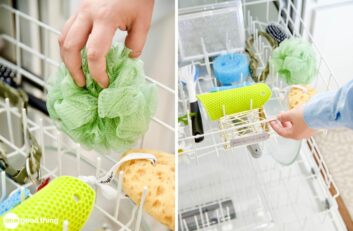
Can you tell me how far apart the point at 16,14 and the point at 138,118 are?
1.16 ft

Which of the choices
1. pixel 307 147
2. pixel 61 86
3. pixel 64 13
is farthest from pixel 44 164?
pixel 307 147

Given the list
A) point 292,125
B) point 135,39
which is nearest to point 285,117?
point 292,125

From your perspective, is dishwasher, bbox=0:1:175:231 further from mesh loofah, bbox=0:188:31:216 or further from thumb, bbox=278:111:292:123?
thumb, bbox=278:111:292:123

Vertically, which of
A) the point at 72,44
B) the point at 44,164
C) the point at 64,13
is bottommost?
the point at 44,164

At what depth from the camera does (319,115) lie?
734 mm

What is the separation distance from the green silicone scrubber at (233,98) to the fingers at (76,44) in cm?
22

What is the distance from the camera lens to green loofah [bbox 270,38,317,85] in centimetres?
97

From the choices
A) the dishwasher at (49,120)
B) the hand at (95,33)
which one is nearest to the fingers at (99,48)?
the hand at (95,33)

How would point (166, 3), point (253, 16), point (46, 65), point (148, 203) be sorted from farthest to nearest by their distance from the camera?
point (253, 16) → point (46, 65) → point (166, 3) → point (148, 203)

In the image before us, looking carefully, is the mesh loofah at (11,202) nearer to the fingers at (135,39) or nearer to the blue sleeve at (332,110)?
the fingers at (135,39)

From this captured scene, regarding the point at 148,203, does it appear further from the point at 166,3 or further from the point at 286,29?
the point at 286,29

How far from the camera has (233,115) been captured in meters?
0.82

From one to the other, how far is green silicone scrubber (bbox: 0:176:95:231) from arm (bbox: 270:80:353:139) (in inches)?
13.7

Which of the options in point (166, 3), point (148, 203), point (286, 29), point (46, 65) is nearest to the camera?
point (148, 203)
